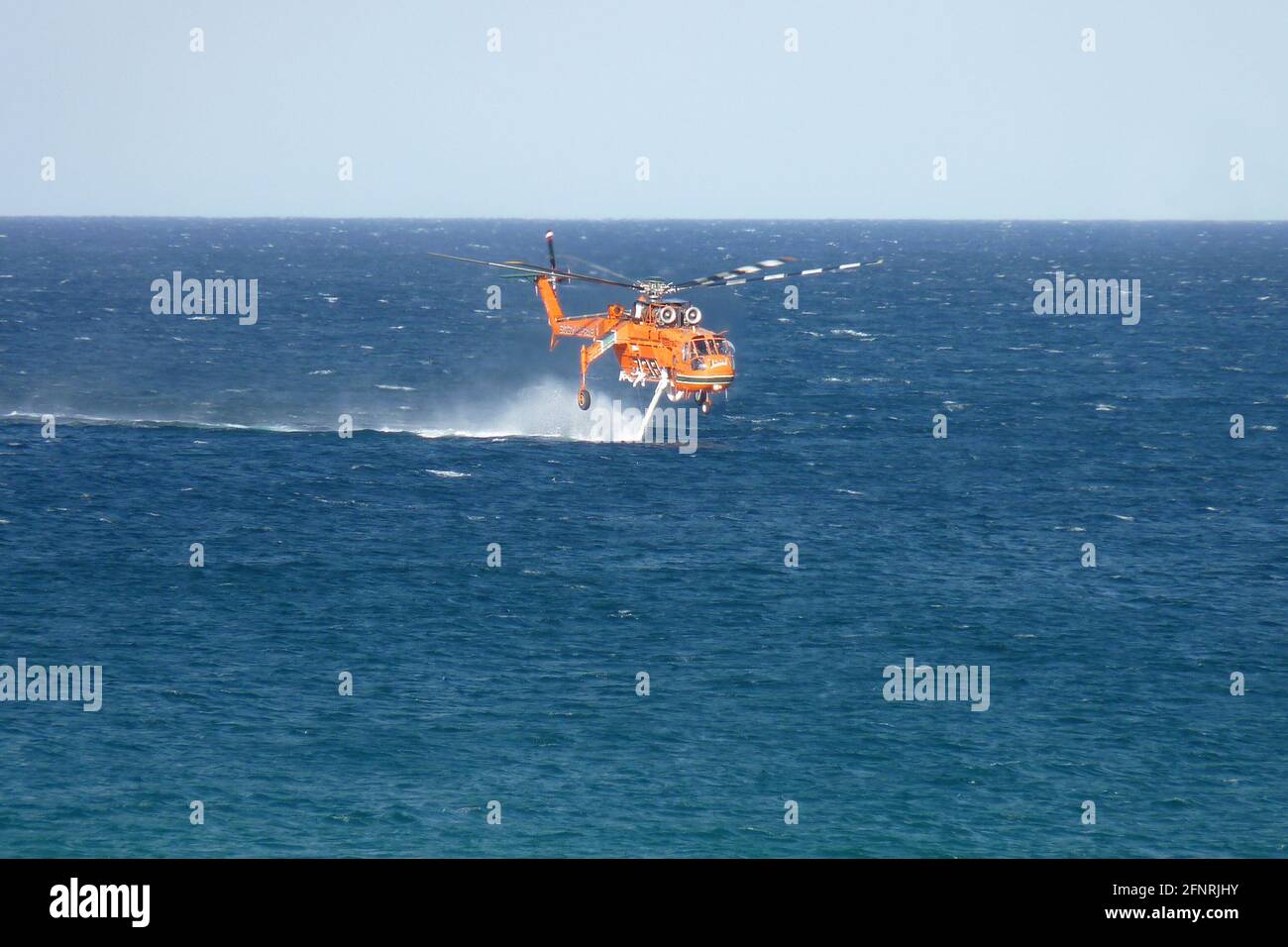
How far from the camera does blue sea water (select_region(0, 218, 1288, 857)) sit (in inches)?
2064

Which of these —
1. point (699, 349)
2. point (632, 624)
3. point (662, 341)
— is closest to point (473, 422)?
point (662, 341)

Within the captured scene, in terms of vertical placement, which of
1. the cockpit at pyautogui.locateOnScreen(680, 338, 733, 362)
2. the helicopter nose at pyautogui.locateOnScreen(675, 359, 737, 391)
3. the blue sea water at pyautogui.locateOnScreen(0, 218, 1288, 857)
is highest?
the cockpit at pyautogui.locateOnScreen(680, 338, 733, 362)

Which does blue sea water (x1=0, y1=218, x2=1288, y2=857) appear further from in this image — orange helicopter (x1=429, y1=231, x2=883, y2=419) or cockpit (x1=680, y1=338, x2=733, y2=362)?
cockpit (x1=680, y1=338, x2=733, y2=362)

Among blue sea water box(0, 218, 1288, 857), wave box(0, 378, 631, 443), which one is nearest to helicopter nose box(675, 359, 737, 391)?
blue sea water box(0, 218, 1288, 857)

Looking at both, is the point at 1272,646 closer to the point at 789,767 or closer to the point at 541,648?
the point at 789,767

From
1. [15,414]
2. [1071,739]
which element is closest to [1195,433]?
[1071,739]

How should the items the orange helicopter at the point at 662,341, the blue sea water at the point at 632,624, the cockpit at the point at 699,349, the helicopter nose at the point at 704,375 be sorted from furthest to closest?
the cockpit at the point at 699,349
the orange helicopter at the point at 662,341
the helicopter nose at the point at 704,375
the blue sea water at the point at 632,624

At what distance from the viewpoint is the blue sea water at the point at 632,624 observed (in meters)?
52.4

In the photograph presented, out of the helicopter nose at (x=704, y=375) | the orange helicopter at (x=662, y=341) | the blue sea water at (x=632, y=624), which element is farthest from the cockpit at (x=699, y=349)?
→ the blue sea water at (x=632, y=624)

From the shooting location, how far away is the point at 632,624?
7094 cm

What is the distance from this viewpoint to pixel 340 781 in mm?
54281

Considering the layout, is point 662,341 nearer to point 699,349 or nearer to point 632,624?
point 699,349

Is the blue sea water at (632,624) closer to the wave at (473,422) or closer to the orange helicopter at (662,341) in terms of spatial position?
the wave at (473,422)

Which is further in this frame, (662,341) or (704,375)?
(662,341)
